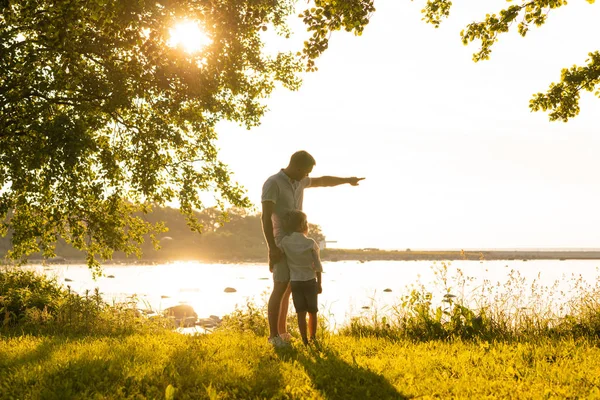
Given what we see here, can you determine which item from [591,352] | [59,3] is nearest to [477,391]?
[591,352]

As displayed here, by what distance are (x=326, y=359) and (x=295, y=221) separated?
1.75m

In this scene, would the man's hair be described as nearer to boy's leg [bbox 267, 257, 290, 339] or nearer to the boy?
the boy

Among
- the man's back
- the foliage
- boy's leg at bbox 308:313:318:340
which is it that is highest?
the man's back

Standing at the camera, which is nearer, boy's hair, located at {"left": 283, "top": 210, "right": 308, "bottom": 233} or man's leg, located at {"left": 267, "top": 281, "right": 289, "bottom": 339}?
boy's hair, located at {"left": 283, "top": 210, "right": 308, "bottom": 233}

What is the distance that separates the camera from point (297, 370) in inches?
215

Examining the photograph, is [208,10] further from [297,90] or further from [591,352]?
[591,352]

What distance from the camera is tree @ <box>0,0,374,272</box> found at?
9.51m

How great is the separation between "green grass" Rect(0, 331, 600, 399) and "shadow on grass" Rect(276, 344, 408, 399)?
0.01m

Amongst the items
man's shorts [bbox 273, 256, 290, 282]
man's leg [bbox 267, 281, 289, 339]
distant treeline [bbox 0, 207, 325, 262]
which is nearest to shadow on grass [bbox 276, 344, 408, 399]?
man's leg [bbox 267, 281, 289, 339]

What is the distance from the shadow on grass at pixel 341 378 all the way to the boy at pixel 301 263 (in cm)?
62

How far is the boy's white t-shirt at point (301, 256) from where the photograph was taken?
6.43 metres

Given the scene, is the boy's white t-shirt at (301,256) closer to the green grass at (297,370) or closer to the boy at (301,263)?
the boy at (301,263)

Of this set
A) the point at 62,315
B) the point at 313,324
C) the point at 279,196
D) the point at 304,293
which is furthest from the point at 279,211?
the point at 62,315

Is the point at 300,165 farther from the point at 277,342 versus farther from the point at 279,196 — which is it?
the point at 277,342
